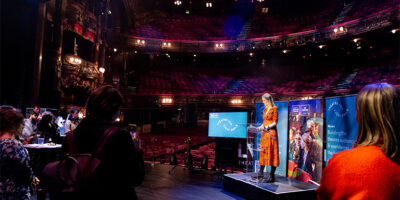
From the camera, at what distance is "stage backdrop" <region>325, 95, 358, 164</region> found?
344 centimetres

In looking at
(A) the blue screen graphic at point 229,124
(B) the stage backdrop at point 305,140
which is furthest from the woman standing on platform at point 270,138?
(A) the blue screen graphic at point 229,124

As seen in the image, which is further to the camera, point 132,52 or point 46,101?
point 132,52

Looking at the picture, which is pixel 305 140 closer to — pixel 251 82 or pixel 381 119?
pixel 381 119

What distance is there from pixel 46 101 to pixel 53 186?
10.3m

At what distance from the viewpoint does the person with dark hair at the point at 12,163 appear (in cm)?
189

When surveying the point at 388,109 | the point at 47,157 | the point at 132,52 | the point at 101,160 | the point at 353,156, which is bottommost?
the point at 47,157

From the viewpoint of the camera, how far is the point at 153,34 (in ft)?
62.2

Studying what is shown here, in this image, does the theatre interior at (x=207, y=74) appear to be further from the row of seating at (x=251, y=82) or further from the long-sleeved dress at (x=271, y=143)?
the long-sleeved dress at (x=271, y=143)

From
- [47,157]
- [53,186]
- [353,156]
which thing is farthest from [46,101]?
[353,156]

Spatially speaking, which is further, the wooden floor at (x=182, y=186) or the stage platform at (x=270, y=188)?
the wooden floor at (x=182, y=186)

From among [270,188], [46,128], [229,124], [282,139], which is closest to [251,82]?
[229,124]

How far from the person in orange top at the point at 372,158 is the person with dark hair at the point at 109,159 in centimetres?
85

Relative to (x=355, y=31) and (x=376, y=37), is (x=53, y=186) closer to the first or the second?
(x=355, y=31)

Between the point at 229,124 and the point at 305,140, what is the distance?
2.13 m
